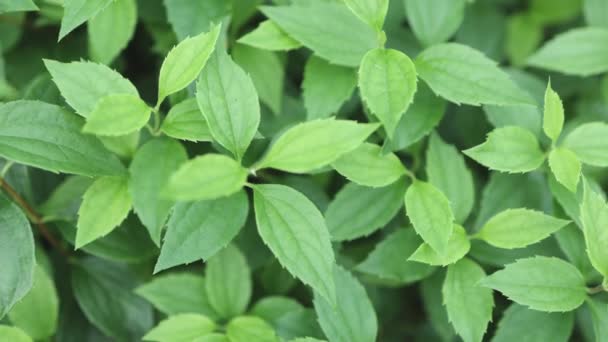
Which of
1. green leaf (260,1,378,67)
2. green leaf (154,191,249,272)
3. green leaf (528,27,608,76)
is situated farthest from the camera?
green leaf (528,27,608,76)

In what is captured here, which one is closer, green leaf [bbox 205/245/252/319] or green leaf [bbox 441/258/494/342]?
green leaf [bbox 441/258/494/342]

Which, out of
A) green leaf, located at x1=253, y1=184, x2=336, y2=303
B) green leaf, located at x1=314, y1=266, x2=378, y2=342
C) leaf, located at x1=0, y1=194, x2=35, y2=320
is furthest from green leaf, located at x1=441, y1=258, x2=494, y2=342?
leaf, located at x1=0, y1=194, x2=35, y2=320

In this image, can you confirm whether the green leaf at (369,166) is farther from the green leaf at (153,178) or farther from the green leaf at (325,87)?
the green leaf at (153,178)

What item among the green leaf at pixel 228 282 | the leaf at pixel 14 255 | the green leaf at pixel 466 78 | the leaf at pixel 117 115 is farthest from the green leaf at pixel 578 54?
the leaf at pixel 14 255

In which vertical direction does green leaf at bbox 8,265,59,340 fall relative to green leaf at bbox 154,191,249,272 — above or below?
below

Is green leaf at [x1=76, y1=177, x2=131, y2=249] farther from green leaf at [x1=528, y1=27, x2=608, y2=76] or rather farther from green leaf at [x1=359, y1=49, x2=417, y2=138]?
green leaf at [x1=528, y1=27, x2=608, y2=76]

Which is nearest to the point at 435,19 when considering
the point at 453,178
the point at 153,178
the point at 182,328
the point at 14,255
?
the point at 453,178
